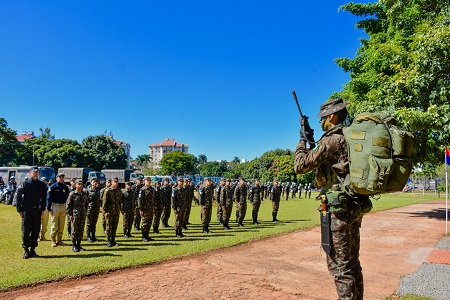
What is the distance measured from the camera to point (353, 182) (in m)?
3.32

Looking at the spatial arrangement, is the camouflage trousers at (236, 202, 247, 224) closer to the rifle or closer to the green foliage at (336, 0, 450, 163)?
the green foliage at (336, 0, 450, 163)

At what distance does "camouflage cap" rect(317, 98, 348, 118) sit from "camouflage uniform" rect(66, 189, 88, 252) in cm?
696

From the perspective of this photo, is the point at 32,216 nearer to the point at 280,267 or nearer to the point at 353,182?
the point at 280,267

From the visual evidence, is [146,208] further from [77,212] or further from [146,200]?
[77,212]

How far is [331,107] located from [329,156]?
685 mm

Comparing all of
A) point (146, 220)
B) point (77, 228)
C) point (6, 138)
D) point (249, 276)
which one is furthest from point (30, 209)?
point (6, 138)

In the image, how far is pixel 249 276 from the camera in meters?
6.34

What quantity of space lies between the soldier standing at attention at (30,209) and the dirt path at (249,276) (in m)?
2.33

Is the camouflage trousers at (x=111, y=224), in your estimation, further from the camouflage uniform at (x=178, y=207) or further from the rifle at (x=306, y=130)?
the rifle at (x=306, y=130)

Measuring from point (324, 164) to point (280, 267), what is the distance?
4.03 metres

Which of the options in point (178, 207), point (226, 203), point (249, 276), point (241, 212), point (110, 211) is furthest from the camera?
point (241, 212)

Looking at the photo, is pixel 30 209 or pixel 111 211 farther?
pixel 111 211

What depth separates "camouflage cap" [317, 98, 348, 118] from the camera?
3.82 metres

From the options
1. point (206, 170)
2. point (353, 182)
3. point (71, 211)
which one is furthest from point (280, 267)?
point (206, 170)
